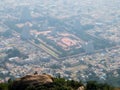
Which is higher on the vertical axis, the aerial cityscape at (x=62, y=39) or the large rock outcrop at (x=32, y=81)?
the large rock outcrop at (x=32, y=81)

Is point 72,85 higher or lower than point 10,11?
higher

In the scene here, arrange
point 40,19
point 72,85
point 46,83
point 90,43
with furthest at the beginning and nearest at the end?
1. point 40,19
2. point 90,43
3. point 72,85
4. point 46,83

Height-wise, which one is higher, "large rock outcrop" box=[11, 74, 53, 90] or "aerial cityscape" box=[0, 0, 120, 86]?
"large rock outcrop" box=[11, 74, 53, 90]

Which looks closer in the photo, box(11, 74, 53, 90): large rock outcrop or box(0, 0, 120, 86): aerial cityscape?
box(11, 74, 53, 90): large rock outcrop

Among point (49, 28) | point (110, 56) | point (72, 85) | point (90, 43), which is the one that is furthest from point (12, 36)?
point (72, 85)

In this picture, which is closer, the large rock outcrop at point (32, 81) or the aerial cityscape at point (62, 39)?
the large rock outcrop at point (32, 81)

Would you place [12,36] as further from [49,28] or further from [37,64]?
[37,64]

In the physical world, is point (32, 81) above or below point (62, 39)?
above

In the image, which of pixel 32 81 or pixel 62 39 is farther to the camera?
pixel 62 39
